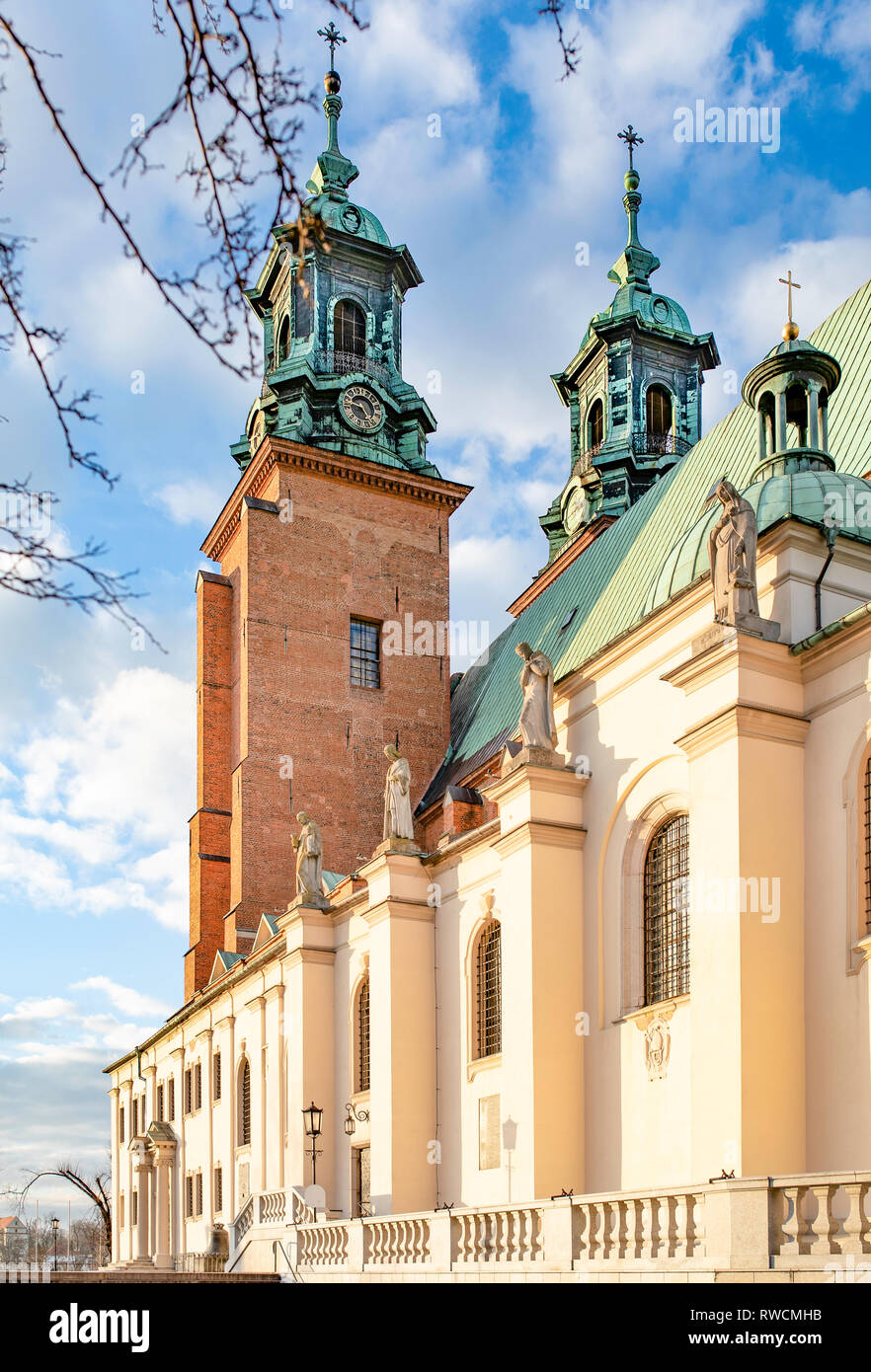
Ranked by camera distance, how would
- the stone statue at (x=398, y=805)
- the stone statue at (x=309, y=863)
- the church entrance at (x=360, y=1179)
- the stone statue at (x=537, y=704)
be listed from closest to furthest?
the stone statue at (x=537, y=704), the stone statue at (x=398, y=805), the church entrance at (x=360, y=1179), the stone statue at (x=309, y=863)

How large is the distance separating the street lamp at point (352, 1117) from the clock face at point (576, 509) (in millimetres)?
22968

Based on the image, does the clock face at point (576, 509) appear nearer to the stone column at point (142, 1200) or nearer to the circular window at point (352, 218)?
the circular window at point (352, 218)

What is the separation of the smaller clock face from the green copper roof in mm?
9648

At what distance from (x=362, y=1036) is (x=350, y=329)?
2126cm

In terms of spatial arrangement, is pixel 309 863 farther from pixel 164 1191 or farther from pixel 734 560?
pixel 734 560

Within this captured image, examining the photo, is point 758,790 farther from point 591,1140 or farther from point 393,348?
point 393,348

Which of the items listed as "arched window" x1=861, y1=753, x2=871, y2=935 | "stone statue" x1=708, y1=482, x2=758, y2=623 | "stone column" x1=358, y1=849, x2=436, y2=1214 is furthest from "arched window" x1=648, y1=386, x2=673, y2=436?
"arched window" x1=861, y1=753, x2=871, y2=935

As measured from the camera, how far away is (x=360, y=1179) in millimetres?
25672

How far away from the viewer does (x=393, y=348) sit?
4000 centimetres

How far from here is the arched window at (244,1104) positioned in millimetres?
31531

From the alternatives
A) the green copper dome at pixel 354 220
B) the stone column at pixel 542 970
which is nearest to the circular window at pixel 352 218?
the green copper dome at pixel 354 220

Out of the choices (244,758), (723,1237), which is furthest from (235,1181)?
(723,1237)

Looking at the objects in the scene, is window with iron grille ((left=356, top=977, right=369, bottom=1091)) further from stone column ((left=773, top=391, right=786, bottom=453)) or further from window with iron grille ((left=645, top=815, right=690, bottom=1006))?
stone column ((left=773, top=391, right=786, bottom=453))
